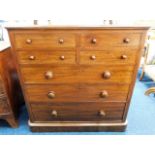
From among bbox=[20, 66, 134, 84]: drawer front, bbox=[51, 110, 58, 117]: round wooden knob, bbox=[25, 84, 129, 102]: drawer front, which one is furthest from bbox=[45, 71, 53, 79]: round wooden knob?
bbox=[51, 110, 58, 117]: round wooden knob

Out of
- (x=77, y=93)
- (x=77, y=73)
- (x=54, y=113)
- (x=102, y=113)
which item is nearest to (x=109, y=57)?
(x=77, y=73)

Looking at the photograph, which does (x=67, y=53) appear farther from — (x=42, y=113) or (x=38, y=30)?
(x=42, y=113)

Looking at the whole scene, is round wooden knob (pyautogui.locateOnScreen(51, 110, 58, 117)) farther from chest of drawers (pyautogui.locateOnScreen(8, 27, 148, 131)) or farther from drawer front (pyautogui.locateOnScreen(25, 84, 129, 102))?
drawer front (pyautogui.locateOnScreen(25, 84, 129, 102))

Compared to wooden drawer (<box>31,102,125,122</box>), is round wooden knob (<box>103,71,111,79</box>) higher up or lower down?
higher up

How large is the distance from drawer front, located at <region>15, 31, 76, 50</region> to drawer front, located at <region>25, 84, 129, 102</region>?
352mm

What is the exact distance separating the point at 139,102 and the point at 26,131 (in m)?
1.46

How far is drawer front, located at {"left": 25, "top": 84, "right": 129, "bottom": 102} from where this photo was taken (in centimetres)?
129

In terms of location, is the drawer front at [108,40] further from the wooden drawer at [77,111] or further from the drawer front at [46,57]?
the wooden drawer at [77,111]

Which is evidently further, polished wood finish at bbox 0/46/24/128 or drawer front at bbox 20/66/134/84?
polished wood finish at bbox 0/46/24/128

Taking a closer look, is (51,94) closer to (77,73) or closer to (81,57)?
(77,73)

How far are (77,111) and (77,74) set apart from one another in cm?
40

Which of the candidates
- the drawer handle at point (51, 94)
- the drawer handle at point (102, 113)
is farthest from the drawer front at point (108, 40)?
the drawer handle at point (102, 113)
